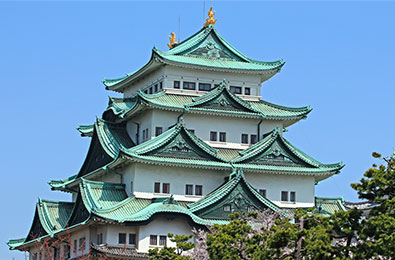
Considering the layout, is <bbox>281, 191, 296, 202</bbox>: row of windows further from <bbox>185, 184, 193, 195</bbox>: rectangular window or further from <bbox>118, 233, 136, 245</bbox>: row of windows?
<bbox>118, 233, 136, 245</bbox>: row of windows

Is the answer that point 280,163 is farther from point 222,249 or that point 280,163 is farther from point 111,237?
point 222,249

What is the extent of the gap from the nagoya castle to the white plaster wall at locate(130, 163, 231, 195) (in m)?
0.06

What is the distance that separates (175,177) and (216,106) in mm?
5763

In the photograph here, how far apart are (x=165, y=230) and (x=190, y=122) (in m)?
8.72

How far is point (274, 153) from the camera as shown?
56.6 metres

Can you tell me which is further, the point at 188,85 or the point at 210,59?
the point at 210,59

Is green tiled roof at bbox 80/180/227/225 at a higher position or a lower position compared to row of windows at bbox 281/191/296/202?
lower

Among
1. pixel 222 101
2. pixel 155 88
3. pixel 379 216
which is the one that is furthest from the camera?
pixel 155 88

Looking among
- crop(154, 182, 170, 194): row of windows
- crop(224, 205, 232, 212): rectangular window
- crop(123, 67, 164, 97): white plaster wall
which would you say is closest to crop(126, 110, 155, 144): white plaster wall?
crop(123, 67, 164, 97): white plaster wall

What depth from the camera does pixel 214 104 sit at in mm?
57938

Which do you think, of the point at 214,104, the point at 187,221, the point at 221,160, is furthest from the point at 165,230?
the point at 214,104

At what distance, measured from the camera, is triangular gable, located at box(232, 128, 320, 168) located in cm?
5628

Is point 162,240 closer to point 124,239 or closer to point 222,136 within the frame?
point 124,239

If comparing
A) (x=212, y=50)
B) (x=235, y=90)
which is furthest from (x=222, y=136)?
(x=212, y=50)
